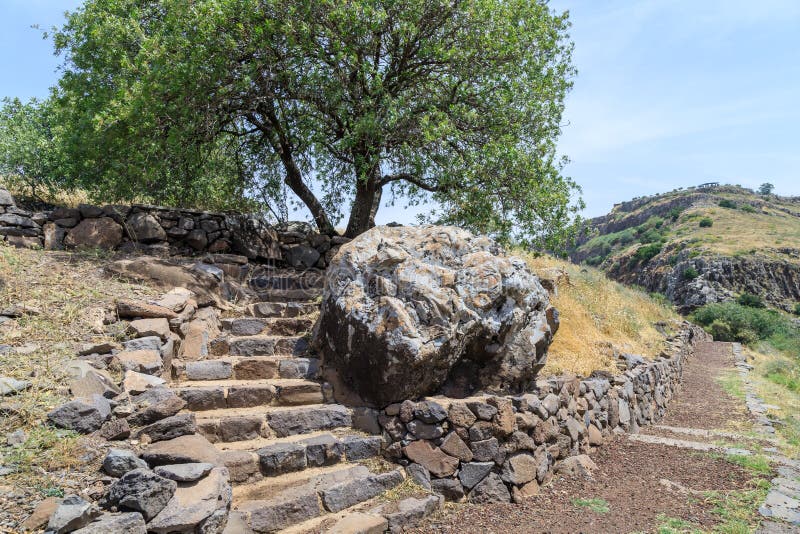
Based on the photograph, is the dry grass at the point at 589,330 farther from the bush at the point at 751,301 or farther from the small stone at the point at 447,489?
the bush at the point at 751,301

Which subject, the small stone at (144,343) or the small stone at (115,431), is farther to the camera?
the small stone at (144,343)

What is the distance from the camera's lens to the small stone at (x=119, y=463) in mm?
3043

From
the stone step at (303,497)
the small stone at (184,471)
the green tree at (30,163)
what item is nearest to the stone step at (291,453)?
the stone step at (303,497)

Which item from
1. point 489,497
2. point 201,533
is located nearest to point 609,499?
point 489,497

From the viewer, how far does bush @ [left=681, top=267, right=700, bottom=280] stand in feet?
138

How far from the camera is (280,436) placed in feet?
14.9

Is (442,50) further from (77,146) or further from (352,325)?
(77,146)

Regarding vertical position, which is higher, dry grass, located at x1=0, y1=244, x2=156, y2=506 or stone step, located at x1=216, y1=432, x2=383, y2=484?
dry grass, located at x1=0, y1=244, x2=156, y2=506

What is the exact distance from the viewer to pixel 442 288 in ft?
17.1

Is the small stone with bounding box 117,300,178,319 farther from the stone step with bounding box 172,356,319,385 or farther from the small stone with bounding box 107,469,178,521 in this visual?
the small stone with bounding box 107,469,178,521

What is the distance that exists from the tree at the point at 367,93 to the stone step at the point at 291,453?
16.5 ft

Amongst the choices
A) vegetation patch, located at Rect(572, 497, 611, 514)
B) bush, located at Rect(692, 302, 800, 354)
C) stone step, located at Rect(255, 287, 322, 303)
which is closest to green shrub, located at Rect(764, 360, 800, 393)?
bush, located at Rect(692, 302, 800, 354)

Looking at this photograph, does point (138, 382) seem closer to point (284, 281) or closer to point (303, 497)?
point (303, 497)

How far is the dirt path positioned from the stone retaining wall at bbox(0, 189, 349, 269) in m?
6.38
